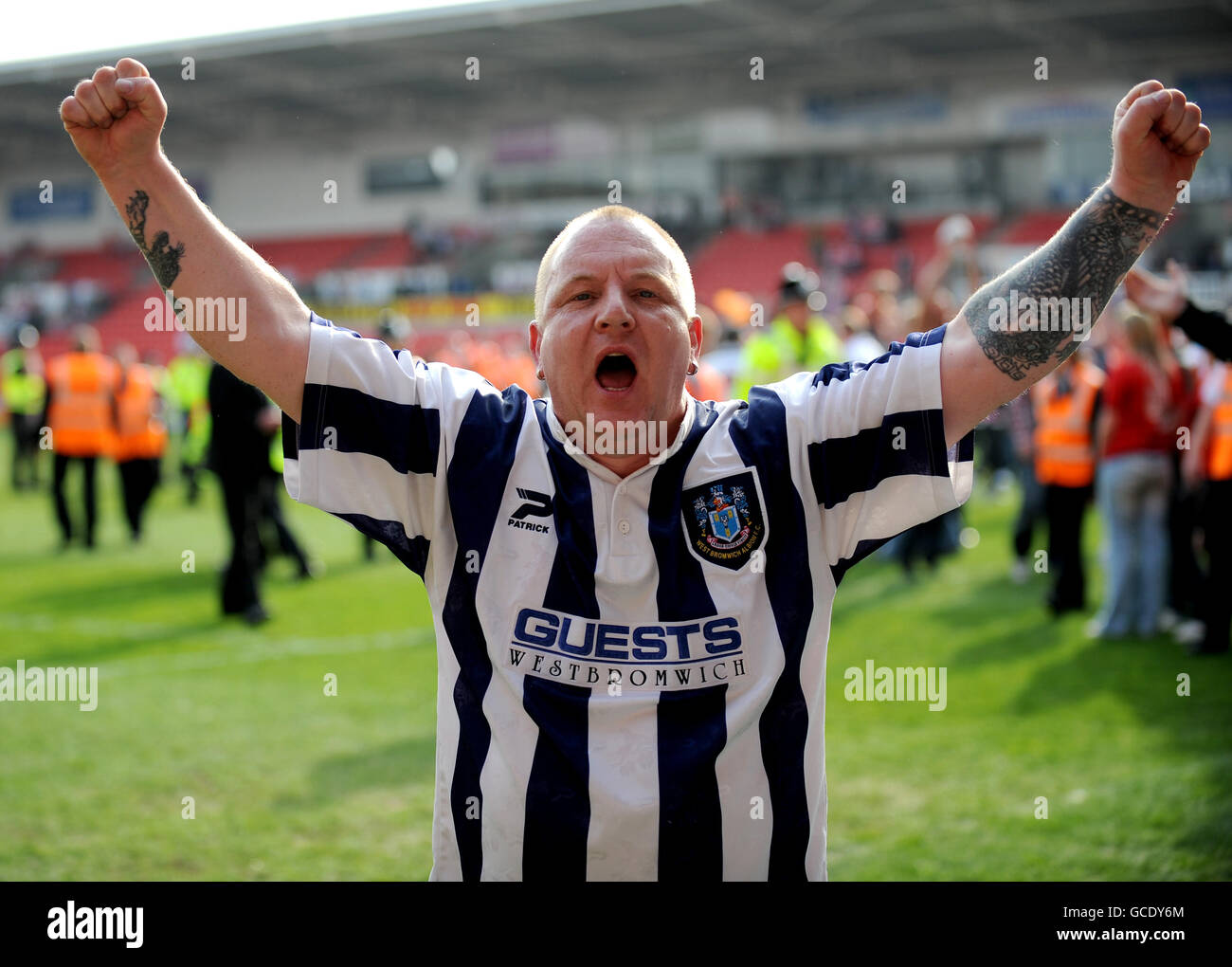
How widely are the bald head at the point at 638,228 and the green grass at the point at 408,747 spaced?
2.93 metres

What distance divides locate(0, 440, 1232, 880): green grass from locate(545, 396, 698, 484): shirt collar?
278 cm

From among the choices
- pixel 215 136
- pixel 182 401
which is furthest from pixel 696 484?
pixel 215 136

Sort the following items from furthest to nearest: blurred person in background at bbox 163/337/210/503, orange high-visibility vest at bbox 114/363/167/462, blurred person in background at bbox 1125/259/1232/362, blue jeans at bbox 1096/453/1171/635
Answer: blurred person in background at bbox 163/337/210/503, orange high-visibility vest at bbox 114/363/167/462, blue jeans at bbox 1096/453/1171/635, blurred person in background at bbox 1125/259/1232/362

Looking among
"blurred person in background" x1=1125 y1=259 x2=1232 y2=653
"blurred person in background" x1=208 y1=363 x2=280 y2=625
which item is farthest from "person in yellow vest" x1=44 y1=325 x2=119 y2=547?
"blurred person in background" x1=1125 y1=259 x2=1232 y2=653

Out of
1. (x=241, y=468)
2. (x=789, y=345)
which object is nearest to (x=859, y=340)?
(x=789, y=345)

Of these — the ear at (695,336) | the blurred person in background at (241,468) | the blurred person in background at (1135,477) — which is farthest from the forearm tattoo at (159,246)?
the blurred person in background at (1135,477)

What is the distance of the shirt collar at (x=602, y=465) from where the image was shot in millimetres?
2219

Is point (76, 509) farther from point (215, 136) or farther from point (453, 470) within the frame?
point (215, 136)

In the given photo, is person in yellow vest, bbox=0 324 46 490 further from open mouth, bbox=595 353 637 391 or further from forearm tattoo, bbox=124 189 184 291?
open mouth, bbox=595 353 637 391

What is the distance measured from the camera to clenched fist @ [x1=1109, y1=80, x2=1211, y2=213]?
1.94 m

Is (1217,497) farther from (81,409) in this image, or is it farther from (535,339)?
(81,409)

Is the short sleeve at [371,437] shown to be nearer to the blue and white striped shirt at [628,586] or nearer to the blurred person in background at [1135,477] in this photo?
the blue and white striped shirt at [628,586]

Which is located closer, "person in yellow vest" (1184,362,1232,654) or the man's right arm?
the man's right arm

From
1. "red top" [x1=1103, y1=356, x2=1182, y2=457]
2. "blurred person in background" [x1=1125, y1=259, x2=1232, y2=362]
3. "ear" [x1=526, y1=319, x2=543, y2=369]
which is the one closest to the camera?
"ear" [x1=526, y1=319, x2=543, y2=369]
